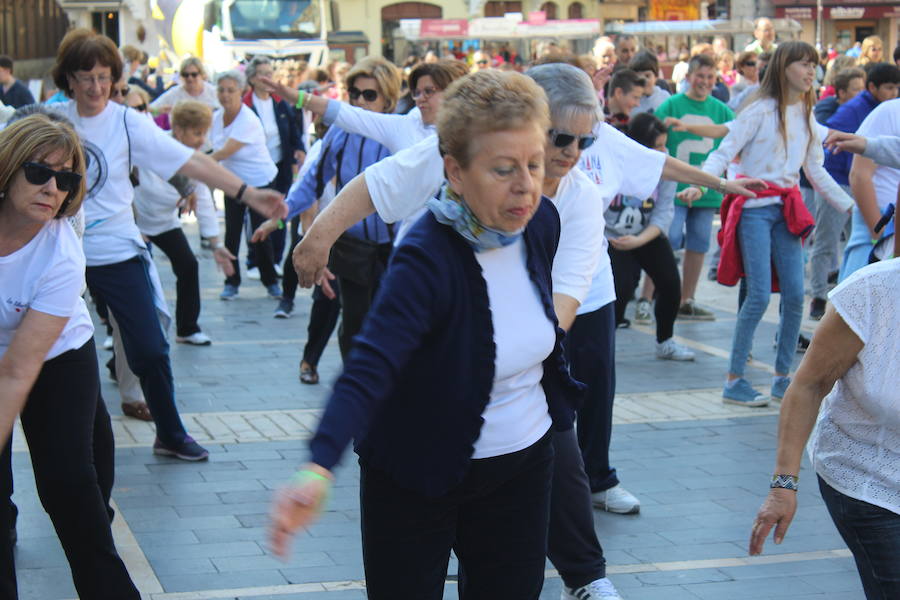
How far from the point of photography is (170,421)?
641 cm

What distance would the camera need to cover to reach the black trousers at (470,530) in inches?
121

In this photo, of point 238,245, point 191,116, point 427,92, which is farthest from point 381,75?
point 238,245

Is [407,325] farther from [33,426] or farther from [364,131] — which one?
[364,131]

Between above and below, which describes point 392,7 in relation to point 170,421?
above

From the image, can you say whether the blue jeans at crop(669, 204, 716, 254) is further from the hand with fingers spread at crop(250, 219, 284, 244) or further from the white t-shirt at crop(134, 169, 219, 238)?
the hand with fingers spread at crop(250, 219, 284, 244)

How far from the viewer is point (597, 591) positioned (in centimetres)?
442

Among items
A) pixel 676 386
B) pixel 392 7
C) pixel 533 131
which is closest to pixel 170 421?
pixel 676 386

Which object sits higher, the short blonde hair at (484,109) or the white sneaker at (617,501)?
the short blonde hair at (484,109)

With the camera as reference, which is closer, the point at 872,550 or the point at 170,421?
the point at 872,550

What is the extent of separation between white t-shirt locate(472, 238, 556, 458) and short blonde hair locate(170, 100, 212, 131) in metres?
6.81

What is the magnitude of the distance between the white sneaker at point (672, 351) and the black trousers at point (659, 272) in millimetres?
42

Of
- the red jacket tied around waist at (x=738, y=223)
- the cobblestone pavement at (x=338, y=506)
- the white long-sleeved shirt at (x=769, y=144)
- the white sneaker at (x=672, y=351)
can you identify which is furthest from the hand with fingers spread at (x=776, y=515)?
the white sneaker at (x=672, y=351)

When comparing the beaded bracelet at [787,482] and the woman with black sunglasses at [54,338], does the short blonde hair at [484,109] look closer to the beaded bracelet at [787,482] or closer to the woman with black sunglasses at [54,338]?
the beaded bracelet at [787,482]

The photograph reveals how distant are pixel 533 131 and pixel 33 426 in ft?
6.26
